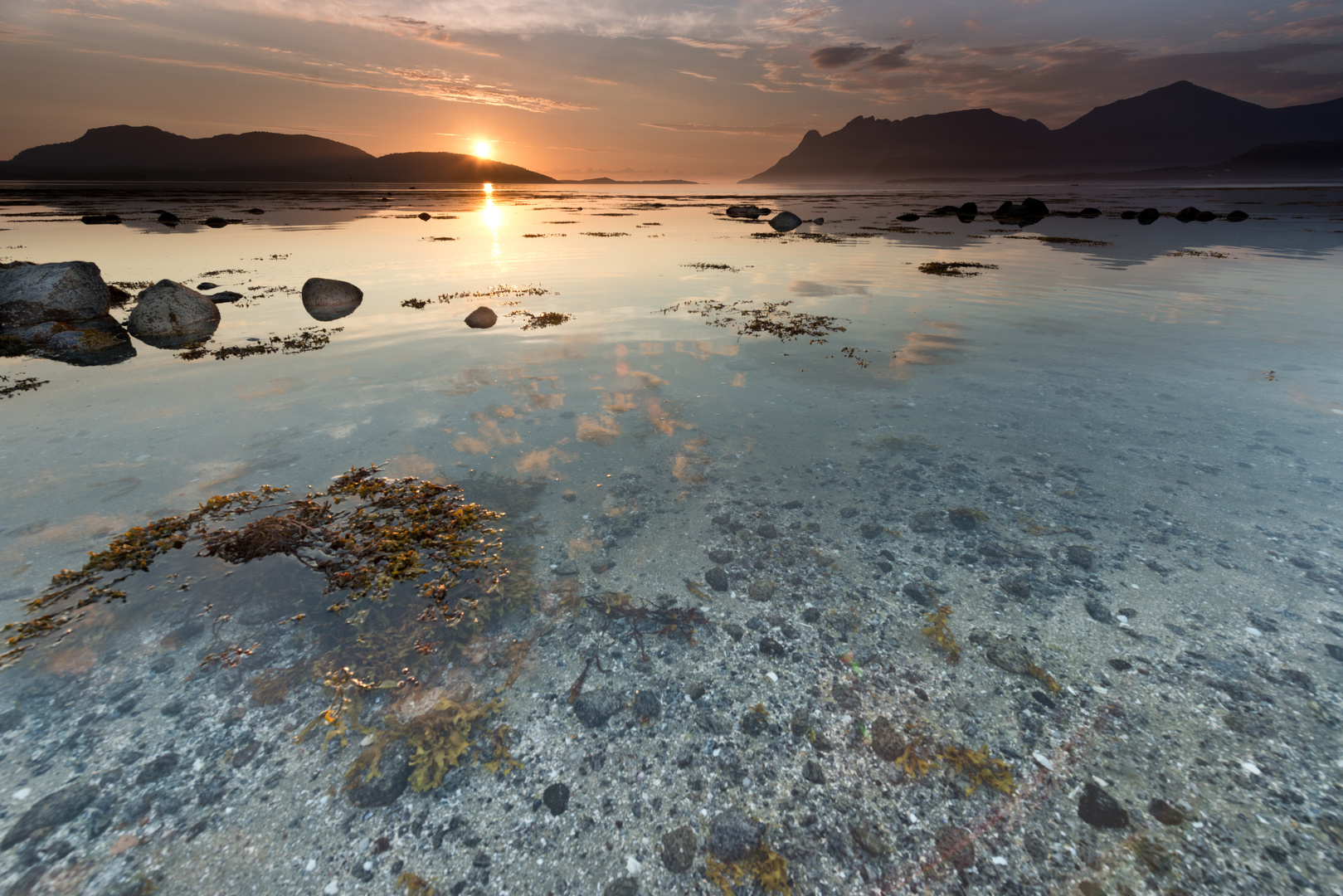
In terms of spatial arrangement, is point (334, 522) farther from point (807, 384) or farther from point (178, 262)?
point (178, 262)

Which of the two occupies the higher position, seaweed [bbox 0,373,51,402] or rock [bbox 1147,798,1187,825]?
seaweed [bbox 0,373,51,402]

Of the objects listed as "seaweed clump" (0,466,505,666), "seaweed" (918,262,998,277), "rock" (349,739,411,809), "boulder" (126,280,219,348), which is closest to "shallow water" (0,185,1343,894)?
"rock" (349,739,411,809)

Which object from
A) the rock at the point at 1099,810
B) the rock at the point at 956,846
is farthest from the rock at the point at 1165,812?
the rock at the point at 956,846

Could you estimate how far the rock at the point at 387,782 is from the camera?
3.72 meters

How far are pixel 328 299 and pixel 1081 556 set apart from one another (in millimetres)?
22497

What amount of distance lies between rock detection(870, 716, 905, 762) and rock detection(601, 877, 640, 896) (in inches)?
78.6

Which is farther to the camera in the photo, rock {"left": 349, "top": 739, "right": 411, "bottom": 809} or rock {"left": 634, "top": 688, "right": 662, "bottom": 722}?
rock {"left": 634, "top": 688, "right": 662, "bottom": 722}

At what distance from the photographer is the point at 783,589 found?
5605 millimetres

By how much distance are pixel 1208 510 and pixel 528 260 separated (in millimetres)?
32179

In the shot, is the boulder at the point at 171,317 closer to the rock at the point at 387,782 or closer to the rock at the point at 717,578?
the rock at the point at 387,782

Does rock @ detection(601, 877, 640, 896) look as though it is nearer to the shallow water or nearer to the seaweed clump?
the shallow water

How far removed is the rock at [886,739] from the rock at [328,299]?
20.0m

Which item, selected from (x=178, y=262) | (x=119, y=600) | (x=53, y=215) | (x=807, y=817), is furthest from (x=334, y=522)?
(x=53, y=215)

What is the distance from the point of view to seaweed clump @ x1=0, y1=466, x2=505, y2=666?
5.37 meters
